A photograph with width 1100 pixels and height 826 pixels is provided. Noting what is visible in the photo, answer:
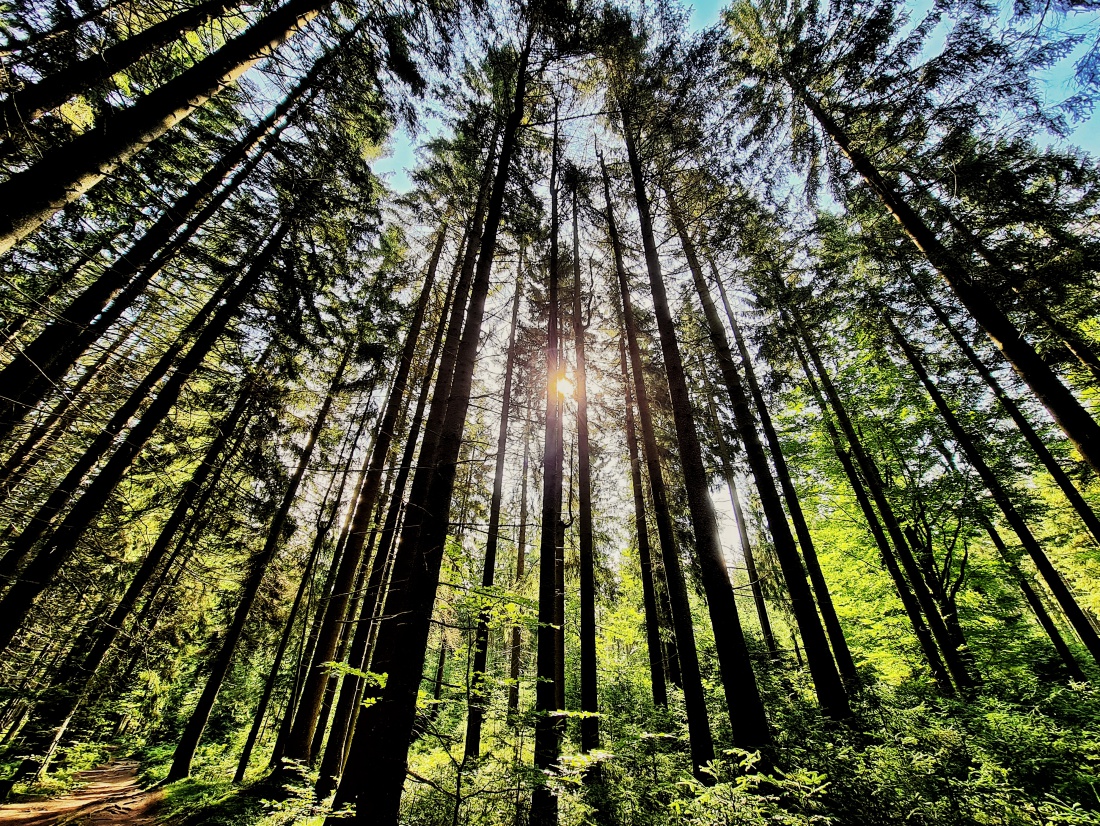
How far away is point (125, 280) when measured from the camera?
22.9 feet

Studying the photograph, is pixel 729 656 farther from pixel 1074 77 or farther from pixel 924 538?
pixel 924 538

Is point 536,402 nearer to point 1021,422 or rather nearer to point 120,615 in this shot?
point 120,615

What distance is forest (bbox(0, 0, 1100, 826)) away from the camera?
4.30 meters

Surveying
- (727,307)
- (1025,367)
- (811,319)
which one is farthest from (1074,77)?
(727,307)

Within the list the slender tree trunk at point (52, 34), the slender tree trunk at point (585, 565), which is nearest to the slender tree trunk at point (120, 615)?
the slender tree trunk at point (52, 34)

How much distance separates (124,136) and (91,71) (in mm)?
557

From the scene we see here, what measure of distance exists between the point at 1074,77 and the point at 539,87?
833 centimetres

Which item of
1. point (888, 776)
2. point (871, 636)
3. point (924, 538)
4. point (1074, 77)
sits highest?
point (1074, 77)

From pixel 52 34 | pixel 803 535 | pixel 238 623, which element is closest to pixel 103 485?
pixel 238 623

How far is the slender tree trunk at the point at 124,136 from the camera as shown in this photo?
3208mm

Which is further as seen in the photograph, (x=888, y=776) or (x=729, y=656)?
(x=729, y=656)

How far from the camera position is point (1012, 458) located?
14.2m

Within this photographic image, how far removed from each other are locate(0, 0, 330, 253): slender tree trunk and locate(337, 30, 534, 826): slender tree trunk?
3.66m

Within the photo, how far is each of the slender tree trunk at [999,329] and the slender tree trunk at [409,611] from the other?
341 inches
